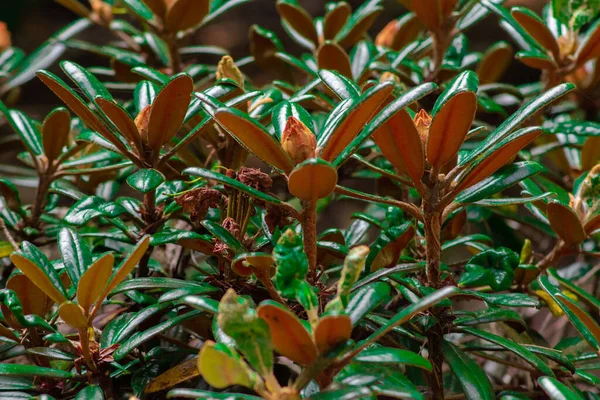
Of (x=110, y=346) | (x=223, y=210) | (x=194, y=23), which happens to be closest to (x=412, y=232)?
(x=223, y=210)

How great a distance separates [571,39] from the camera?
1203 millimetres

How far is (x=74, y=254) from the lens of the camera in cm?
85

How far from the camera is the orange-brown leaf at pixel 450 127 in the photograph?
0.73 metres

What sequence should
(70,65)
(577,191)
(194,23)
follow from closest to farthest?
(70,65)
(577,191)
(194,23)

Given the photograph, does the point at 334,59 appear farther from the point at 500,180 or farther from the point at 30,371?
the point at 30,371

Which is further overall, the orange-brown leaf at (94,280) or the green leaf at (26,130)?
the green leaf at (26,130)

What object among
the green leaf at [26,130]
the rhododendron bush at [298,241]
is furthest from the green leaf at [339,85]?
the green leaf at [26,130]

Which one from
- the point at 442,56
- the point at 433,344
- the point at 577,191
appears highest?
the point at 442,56

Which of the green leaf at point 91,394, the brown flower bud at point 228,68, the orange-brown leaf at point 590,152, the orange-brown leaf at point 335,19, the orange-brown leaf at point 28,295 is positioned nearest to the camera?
the green leaf at point 91,394

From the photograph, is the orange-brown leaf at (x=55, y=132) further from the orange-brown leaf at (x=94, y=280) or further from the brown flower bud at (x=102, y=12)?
the brown flower bud at (x=102, y=12)

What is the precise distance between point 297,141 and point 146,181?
0.20 meters

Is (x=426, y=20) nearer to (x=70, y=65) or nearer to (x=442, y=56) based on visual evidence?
(x=442, y=56)

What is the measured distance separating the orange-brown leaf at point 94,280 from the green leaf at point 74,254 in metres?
0.08

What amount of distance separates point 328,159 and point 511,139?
0.67ft
